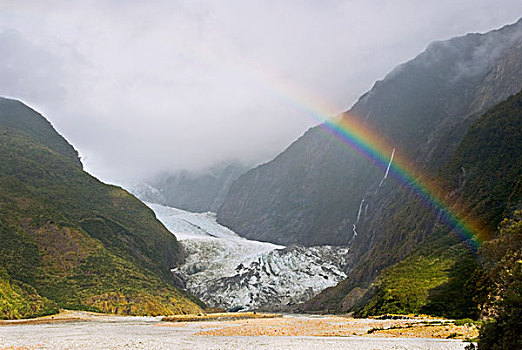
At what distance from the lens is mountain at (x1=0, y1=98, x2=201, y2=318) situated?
97375mm

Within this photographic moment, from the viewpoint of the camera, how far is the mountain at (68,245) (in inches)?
3834

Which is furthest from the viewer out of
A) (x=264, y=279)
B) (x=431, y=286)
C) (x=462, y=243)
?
(x=264, y=279)

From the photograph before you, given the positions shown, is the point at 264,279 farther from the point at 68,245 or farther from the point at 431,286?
the point at 431,286

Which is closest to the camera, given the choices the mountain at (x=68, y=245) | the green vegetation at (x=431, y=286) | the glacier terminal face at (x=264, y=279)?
the green vegetation at (x=431, y=286)

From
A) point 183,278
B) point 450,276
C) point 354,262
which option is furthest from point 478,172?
point 183,278

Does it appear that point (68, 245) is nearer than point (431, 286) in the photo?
No

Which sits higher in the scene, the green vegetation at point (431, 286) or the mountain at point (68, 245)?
the mountain at point (68, 245)

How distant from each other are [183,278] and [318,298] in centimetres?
6139

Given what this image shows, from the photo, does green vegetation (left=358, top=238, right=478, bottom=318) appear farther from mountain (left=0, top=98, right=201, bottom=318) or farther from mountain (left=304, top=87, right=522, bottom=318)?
mountain (left=0, top=98, right=201, bottom=318)

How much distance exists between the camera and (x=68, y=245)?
11750 cm

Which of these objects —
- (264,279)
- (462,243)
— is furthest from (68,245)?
(462,243)

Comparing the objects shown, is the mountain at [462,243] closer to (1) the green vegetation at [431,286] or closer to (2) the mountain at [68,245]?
(1) the green vegetation at [431,286]

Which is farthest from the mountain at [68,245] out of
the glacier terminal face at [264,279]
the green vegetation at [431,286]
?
the green vegetation at [431,286]

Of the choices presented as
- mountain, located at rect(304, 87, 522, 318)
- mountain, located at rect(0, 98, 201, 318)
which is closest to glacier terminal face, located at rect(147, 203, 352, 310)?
mountain, located at rect(0, 98, 201, 318)
